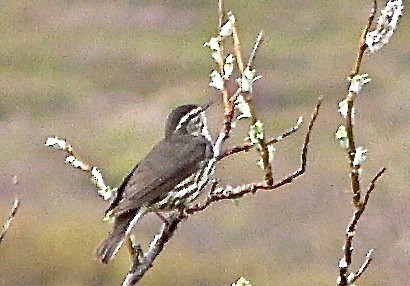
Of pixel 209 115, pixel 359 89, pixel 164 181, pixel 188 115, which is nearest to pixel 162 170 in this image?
pixel 164 181

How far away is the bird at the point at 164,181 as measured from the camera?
3.04 feet

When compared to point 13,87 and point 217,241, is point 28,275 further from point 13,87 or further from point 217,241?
point 13,87

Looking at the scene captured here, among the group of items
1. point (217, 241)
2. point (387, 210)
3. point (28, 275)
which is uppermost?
point (387, 210)

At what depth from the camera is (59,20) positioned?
3061mm

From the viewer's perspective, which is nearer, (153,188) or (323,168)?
(153,188)

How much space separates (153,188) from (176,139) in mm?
162

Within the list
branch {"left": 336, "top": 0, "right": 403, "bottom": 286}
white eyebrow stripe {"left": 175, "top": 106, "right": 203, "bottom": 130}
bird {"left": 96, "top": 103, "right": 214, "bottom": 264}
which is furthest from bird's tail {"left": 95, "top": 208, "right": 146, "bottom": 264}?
branch {"left": 336, "top": 0, "right": 403, "bottom": 286}

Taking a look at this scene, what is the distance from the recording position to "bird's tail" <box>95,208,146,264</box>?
34.6 inches

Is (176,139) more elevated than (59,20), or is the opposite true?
(59,20)

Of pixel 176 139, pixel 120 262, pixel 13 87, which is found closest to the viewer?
pixel 176 139

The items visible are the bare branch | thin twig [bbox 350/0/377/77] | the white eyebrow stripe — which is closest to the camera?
thin twig [bbox 350/0/377/77]

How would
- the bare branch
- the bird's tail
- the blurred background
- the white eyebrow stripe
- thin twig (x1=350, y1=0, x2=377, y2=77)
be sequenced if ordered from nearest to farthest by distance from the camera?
thin twig (x1=350, y1=0, x2=377, y2=77)
the bare branch
the bird's tail
the white eyebrow stripe
the blurred background

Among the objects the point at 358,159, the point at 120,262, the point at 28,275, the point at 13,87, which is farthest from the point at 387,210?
the point at 358,159

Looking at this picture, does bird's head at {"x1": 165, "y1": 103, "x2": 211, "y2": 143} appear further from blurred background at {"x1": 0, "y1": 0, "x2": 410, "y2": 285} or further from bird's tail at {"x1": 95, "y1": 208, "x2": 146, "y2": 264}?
blurred background at {"x1": 0, "y1": 0, "x2": 410, "y2": 285}
